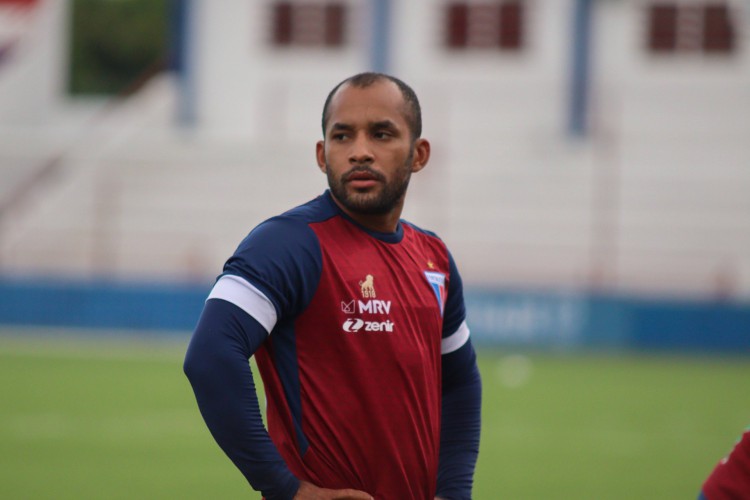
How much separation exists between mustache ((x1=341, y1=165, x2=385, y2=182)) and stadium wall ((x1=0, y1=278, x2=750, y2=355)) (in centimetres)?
1820

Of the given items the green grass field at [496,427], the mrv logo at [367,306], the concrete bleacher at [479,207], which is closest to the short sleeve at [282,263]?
the mrv logo at [367,306]

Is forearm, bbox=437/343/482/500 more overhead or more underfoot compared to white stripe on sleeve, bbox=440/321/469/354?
more underfoot

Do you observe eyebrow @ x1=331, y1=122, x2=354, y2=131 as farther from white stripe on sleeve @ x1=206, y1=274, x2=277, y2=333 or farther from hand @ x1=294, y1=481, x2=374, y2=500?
hand @ x1=294, y1=481, x2=374, y2=500

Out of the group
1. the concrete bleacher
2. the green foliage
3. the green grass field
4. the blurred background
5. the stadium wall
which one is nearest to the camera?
the green grass field

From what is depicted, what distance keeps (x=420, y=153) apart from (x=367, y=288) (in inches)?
18.9

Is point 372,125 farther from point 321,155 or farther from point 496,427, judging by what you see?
point 496,427

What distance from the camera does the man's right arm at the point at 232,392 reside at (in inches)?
116

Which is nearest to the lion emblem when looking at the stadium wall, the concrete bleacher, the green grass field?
the green grass field

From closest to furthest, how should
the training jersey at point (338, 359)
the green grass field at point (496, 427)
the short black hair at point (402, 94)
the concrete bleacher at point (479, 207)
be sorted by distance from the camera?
the training jersey at point (338, 359)
the short black hair at point (402, 94)
the green grass field at point (496, 427)
the concrete bleacher at point (479, 207)

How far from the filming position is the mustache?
10.5 ft

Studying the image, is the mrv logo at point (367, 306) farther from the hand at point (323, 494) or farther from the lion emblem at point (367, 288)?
the hand at point (323, 494)

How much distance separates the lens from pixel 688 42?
99.7ft

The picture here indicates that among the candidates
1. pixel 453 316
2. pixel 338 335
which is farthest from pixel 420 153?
pixel 338 335

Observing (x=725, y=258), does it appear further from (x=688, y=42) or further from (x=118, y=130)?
(x=118, y=130)
